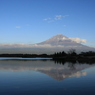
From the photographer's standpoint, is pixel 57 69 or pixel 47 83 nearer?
pixel 47 83

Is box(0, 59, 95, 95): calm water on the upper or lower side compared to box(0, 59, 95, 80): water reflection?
upper

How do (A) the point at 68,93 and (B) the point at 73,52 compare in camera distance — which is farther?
(B) the point at 73,52

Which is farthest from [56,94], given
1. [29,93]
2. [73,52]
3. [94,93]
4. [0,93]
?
[73,52]

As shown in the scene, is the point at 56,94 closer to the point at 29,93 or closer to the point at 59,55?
the point at 29,93

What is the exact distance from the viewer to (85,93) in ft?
37.2

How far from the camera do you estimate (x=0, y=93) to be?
11.3 meters

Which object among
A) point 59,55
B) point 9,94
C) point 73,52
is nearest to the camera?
point 9,94

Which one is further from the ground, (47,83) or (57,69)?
(47,83)

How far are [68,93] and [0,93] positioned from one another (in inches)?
193

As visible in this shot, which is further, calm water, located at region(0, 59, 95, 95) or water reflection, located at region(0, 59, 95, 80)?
water reflection, located at region(0, 59, 95, 80)

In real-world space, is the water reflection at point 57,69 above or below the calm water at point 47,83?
below

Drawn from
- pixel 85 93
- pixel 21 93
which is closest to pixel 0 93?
pixel 21 93

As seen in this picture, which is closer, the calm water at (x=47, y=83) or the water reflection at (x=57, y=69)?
the calm water at (x=47, y=83)

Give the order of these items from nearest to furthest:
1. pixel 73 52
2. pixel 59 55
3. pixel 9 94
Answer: pixel 9 94, pixel 73 52, pixel 59 55
